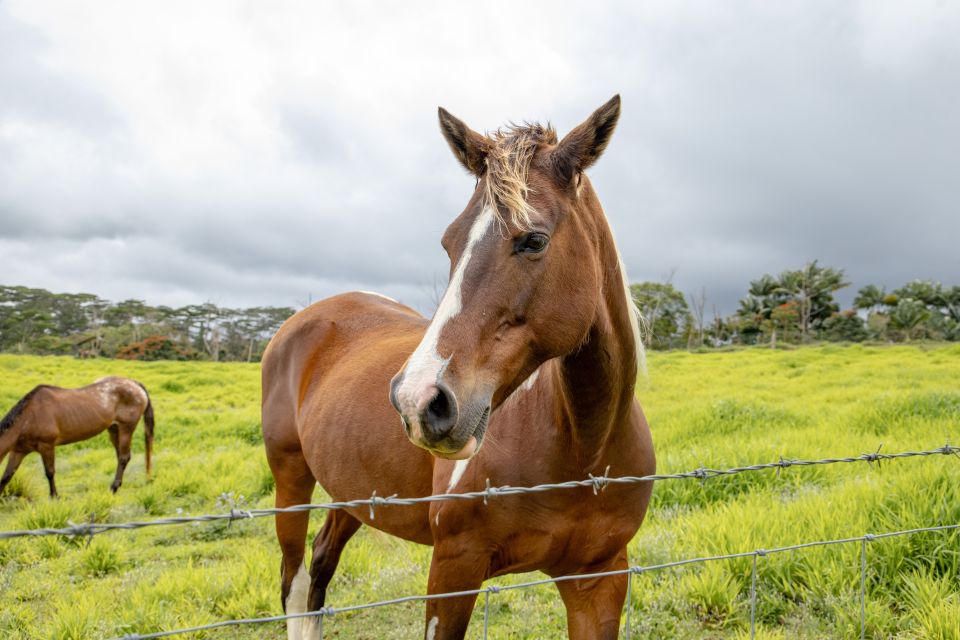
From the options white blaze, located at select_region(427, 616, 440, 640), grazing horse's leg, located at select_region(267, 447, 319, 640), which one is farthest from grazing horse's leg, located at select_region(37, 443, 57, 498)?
white blaze, located at select_region(427, 616, 440, 640)

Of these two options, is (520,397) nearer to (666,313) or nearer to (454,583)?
(454,583)

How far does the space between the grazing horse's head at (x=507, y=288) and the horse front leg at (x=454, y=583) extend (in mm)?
712

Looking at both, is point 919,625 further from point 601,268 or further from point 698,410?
point 698,410

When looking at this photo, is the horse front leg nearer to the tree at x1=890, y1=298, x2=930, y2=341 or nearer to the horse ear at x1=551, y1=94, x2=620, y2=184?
the horse ear at x1=551, y1=94, x2=620, y2=184

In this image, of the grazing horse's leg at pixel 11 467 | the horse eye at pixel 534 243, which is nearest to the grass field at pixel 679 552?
the grazing horse's leg at pixel 11 467

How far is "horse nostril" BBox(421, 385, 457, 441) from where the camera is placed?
4.48 feet

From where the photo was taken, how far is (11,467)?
7039 mm

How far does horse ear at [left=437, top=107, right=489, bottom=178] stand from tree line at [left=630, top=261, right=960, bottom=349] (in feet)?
109

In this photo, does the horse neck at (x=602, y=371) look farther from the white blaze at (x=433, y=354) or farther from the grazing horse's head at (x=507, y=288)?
the white blaze at (x=433, y=354)

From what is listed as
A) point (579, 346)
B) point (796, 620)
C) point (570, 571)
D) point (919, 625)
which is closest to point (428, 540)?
point (570, 571)

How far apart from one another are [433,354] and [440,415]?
0.15 meters

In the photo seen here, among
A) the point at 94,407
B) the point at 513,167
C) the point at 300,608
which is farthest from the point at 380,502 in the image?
the point at 94,407

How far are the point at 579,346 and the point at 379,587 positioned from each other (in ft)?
9.50

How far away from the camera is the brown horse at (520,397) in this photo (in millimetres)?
1508
